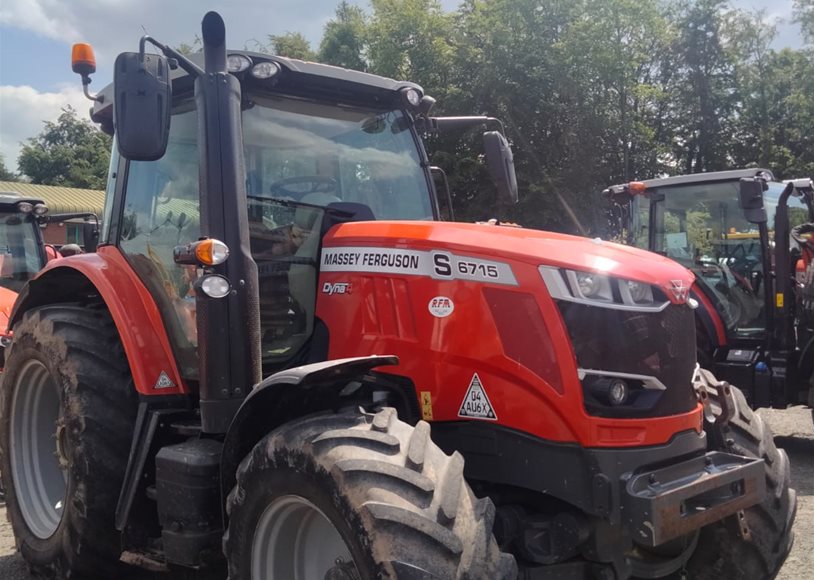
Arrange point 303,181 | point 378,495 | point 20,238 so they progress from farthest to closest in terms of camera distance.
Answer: point 20,238, point 303,181, point 378,495

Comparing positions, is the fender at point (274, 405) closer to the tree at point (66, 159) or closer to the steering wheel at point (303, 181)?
the steering wheel at point (303, 181)

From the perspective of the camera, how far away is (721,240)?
7.75m

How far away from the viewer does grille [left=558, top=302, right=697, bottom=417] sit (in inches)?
112

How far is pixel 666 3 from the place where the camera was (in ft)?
85.7

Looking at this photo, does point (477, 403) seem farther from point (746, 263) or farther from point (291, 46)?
point (291, 46)

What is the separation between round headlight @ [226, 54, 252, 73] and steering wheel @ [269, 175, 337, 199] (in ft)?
1.69

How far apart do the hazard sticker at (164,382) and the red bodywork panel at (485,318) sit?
806 millimetres

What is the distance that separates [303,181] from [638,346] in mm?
1707

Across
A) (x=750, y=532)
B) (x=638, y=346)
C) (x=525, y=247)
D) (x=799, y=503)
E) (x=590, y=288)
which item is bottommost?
(x=799, y=503)

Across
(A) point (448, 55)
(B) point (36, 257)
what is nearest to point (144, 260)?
(B) point (36, 257)

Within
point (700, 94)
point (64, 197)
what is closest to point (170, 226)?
point (700, 94)

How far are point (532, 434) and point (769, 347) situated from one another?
16.6 ft

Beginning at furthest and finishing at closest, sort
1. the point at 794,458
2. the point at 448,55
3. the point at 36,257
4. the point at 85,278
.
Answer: the point at 448,55 < the point at 36,257 < the point at 794,458 < the point at 85,278

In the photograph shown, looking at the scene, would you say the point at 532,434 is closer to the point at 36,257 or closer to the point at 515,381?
the point at 515,381
